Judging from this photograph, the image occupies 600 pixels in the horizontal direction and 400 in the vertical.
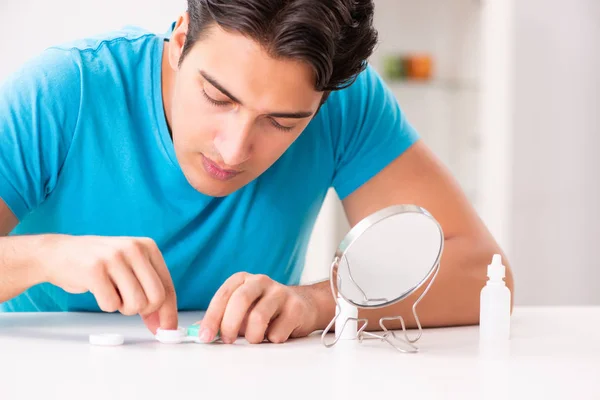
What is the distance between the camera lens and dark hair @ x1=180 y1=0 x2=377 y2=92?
3.70 ft

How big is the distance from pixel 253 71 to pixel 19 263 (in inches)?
17.9

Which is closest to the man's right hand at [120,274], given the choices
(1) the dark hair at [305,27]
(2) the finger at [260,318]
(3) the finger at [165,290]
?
(3) the finger at [165,290]

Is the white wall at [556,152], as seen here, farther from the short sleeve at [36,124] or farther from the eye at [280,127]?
the short sleeve at [36,124]

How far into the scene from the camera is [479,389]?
0.85 m

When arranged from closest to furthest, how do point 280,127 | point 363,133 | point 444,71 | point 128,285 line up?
point 128,285 → point 280,127 → point 363,133 → point 444,71

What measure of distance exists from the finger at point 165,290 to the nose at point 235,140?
0.21m

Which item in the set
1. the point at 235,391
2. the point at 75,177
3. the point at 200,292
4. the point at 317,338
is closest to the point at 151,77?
the point at 75,177

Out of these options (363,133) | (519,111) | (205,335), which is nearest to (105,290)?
(205,335)

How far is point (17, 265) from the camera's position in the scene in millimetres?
1133

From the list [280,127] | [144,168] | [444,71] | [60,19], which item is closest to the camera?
[280,127]

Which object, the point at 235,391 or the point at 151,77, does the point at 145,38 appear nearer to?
the point at 151,77

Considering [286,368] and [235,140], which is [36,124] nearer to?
[235,140]

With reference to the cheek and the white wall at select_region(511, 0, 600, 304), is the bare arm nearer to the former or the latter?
the cheek

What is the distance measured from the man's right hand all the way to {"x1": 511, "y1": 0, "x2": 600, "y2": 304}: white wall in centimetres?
259
